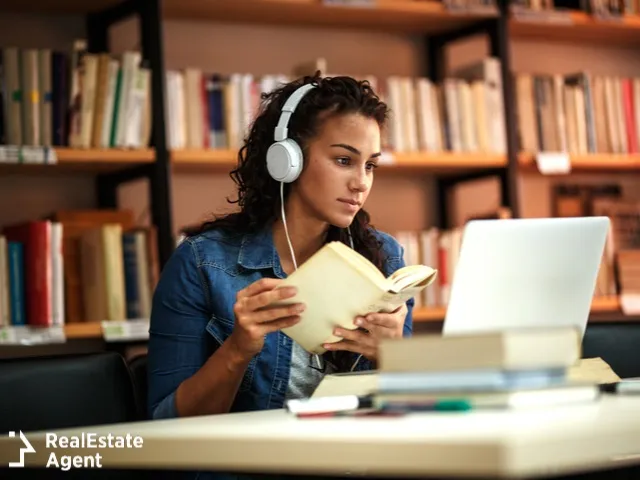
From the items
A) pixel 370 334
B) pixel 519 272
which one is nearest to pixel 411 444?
pixel 519 272

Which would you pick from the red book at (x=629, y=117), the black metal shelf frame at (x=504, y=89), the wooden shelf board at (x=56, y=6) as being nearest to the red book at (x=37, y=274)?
the wooden shelf board at (x=56, y=6)

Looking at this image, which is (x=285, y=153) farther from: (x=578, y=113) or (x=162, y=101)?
(x=578, y=113)

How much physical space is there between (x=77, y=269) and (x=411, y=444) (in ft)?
6.77

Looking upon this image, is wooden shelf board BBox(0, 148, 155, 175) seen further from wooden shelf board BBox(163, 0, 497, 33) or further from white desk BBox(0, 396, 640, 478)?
white desk BBox(0, 396, 640, 478)

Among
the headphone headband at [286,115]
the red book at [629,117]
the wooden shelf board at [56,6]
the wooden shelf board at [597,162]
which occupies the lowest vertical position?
the headphone headband at [286,115]

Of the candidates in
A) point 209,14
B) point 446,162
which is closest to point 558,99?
point 446,162

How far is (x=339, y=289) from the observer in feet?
4.66

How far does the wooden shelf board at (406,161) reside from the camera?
2.95 m

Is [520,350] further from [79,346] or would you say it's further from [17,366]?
[79,346]

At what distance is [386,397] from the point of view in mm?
1146

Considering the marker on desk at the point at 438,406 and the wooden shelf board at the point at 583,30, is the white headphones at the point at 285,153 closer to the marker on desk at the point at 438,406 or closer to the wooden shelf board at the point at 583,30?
the marker on desk at the point at 438,406

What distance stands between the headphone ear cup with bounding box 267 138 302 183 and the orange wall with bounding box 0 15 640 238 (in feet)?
3.38

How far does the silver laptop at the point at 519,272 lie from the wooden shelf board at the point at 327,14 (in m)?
1.98

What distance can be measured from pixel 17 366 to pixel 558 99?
8.01ft
